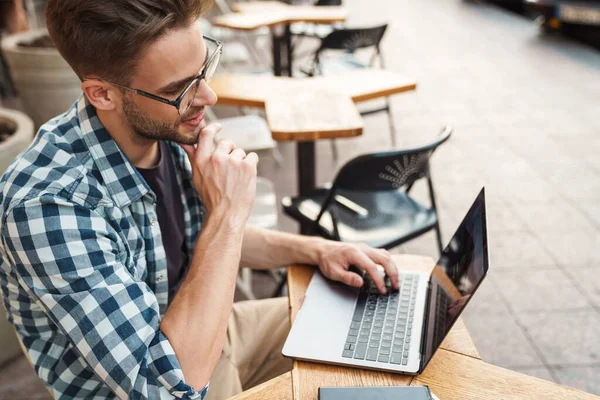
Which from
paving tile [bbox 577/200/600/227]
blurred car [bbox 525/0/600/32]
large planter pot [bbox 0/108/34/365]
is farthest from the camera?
blurred car [bbox 525/0/600/32]

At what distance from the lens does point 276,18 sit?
372 centimetres

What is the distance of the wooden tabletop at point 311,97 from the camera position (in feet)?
6.36

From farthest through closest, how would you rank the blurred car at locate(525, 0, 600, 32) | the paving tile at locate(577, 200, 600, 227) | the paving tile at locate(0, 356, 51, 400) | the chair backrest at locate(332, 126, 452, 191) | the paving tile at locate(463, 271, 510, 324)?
the blurred car at locate(525, 0, 600, 32), the paving tile at locate(577, 200, 600, 227), the paving tile at locate(463, 271, 510, 324), the paving tile at locate(0, 356, 51, 400), the chair backrest at locate(332, 126, 452, 191)

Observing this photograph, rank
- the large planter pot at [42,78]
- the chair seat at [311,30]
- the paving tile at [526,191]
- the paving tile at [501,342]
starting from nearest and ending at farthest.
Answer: the paving tile at [501,342] < the large planter pot at [42,78] < the paving tile at [526,191] < the chair seat at [311,30]

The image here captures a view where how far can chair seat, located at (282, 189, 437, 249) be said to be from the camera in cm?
193

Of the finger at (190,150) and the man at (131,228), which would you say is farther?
the finger at (190,150)

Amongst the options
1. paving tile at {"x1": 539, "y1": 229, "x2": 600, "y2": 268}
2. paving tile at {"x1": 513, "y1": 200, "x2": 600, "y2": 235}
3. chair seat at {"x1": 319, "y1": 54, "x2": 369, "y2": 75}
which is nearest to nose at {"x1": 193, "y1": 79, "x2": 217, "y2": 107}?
paving tile at {"x1": 539, "y1": 229, "x2": 600, "y2": 268}

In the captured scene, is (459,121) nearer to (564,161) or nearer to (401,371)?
(564,161)

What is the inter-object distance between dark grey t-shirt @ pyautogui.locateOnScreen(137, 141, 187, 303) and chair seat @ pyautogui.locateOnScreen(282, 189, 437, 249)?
0.75 m

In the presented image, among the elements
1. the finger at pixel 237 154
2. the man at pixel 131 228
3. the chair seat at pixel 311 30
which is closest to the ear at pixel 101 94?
the man at pixel 131 228

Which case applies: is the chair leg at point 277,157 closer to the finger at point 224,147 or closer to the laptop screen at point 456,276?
the finger at point 224,147

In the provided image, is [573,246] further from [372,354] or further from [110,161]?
[110,161]

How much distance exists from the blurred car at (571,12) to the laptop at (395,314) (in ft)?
19.4

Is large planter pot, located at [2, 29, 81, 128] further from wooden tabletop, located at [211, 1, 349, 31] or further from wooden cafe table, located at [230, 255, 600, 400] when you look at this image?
wooden cafe table, located at [230, 255, 600, 400]
